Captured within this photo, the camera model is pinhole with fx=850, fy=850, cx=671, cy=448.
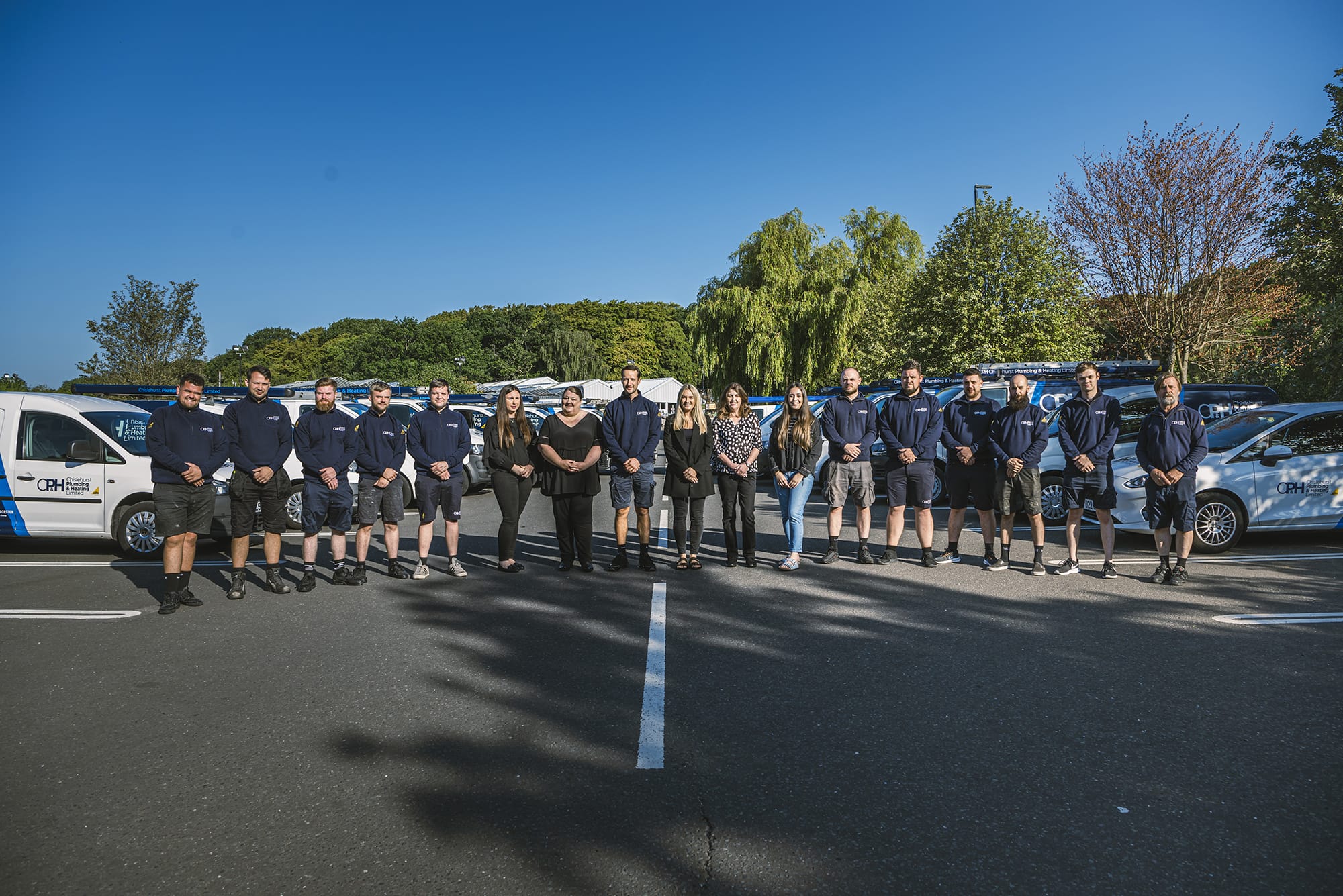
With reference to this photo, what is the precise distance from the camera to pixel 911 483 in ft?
28.0

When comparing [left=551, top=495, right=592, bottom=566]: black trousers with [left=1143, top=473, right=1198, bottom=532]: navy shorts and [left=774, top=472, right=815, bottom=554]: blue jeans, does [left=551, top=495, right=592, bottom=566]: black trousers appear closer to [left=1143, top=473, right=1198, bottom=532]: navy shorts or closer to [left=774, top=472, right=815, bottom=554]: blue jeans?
[left=774, top=472, right=815, bottom=554]: blue jeans

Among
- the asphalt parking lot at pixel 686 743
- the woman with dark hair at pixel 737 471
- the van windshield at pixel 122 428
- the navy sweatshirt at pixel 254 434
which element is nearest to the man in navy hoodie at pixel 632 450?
the woman with dark hair at pixel 737 471

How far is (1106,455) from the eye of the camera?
774 centimetres

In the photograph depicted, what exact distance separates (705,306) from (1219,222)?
20965 mm

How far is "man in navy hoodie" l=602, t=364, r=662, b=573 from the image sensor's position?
8266mm

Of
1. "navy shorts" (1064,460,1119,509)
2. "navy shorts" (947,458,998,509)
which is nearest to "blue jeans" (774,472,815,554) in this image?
"navy shorts" (947,458,998,509)

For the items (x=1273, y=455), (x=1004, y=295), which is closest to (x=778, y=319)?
(x=1004, y=295)

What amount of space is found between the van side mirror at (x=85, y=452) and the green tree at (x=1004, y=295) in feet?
65.8

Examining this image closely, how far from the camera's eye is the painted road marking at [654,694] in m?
3.96

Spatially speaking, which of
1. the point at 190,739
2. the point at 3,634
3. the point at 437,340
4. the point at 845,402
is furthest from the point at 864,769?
the point at 437,340

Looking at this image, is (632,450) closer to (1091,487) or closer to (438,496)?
(438,496)

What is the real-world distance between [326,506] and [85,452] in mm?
3193

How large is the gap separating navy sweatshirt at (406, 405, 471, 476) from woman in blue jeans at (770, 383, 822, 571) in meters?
3.07

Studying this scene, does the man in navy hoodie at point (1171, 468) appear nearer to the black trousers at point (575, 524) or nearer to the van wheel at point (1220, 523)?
the van wheel at point (1220, 523)
